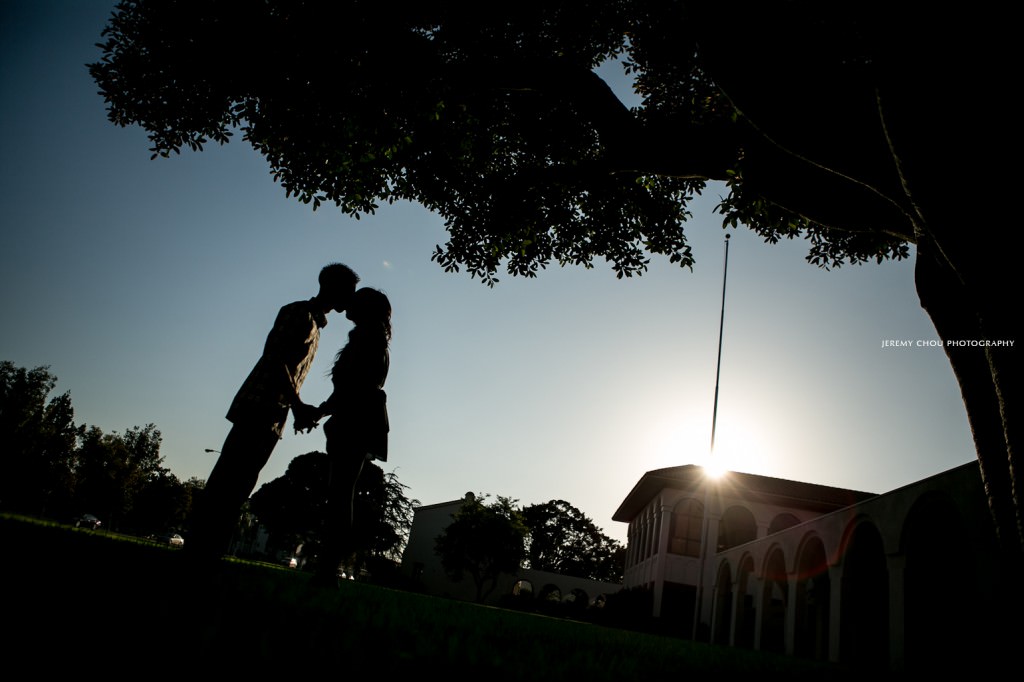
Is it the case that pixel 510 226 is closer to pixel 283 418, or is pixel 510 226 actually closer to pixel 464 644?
pixel 283 418

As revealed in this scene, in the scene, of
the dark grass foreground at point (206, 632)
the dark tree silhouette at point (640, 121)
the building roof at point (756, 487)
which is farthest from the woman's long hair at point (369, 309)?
the building roof at point (756, 487)

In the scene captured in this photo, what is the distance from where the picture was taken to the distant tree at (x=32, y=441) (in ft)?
109

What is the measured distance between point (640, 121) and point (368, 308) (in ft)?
13.5

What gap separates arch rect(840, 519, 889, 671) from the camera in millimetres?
11844

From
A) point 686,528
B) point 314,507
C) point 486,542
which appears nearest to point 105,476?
point 314,507

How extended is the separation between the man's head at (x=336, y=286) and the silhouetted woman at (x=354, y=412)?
101 mm

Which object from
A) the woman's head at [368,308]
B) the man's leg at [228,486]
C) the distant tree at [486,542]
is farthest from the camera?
the distant tree at [486,542]

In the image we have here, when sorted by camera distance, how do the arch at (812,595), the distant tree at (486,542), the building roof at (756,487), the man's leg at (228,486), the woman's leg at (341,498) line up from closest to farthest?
the man's leg at (228,486), the woman's leg at (341,498), the arch at (812,595), the building roof at (756,487), the distant tree at (486,542)

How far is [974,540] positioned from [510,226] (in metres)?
8.51

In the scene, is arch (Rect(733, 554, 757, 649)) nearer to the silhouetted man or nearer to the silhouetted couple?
the silhouetted couple

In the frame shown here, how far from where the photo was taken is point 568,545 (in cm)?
7500

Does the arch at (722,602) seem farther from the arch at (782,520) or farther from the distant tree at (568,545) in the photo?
the distant tree at (568,545)

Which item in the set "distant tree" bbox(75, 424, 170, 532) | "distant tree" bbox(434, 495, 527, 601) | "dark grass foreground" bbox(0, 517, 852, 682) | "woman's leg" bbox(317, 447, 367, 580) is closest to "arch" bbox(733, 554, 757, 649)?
"woman's leg" bbox(317, 447, 367, 580)

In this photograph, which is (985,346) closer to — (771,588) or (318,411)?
(318,411)
